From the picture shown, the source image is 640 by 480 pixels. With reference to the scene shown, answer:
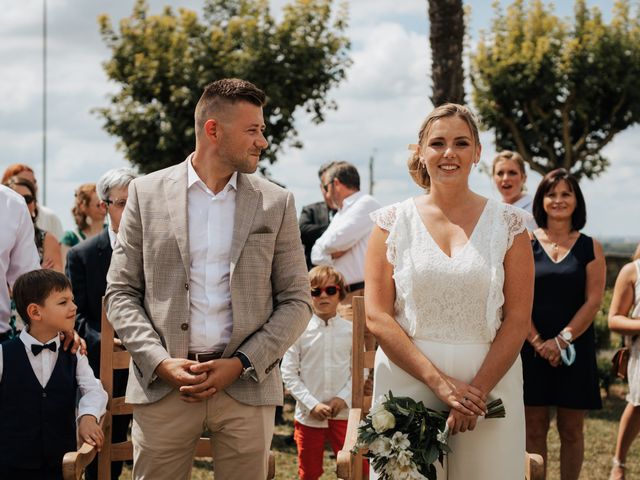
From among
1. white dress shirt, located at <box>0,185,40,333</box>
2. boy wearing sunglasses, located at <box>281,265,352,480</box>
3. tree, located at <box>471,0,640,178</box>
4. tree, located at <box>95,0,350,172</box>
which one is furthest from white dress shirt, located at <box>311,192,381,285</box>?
tree, located at <box>471,0,640,178</box>

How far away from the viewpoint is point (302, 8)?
20.8 m

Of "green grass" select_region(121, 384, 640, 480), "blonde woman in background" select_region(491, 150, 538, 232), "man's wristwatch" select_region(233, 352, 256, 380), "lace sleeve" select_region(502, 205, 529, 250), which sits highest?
"blonde woman in background" select_region(491, 150, 538, 232)

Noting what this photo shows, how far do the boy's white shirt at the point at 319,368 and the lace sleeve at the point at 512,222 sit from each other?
2.08 metres

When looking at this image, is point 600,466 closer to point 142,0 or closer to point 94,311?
point 94,311

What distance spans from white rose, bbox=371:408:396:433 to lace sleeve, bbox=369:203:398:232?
2.58ft

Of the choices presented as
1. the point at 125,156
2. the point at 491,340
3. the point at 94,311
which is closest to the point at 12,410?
the point at 94,311

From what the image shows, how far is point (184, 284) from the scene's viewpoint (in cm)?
345

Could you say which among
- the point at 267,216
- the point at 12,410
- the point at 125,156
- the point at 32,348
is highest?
the point at 125,156

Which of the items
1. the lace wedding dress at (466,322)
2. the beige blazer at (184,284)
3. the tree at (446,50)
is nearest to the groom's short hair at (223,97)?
the beige blazer at (184,284)

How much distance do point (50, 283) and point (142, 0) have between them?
20.0 meters

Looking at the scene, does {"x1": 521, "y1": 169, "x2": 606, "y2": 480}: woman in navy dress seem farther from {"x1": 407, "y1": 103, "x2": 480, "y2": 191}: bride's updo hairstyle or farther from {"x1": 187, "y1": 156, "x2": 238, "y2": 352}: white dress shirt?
{"x1": 187, "y1": 156, "x2": 238, "y2": 352}: white dress shirt

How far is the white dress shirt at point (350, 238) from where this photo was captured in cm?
701

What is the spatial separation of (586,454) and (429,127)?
4634mm

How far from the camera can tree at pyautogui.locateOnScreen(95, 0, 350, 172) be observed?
20031 millimetres
